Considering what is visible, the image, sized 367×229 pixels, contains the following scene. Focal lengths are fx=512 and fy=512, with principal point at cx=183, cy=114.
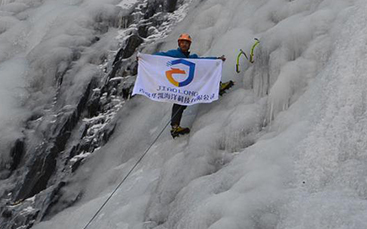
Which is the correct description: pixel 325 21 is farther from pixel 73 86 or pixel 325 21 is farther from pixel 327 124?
pixel 73 86

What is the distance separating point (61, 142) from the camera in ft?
27.0

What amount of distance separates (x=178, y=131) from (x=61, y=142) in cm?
273

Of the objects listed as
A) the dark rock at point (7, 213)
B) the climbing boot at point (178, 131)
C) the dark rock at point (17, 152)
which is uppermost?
the climbing boot at point (178, 131)

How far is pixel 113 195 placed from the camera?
6547 millimetres

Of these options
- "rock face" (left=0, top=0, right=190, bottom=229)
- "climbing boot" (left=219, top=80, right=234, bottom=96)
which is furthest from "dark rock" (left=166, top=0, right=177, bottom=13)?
"climbing boot" (left=219, top=80, right=234, bottom=96)

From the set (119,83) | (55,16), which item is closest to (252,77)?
(119,83)

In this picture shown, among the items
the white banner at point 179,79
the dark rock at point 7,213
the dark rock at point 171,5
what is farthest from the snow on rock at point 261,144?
the dark rock at point 171,5

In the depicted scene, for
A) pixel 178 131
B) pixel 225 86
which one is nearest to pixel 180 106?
pixel 178 131

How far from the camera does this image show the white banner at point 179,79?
620 cm

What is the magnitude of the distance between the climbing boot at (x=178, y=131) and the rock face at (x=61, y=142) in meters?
2.00

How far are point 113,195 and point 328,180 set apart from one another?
10.9 ft

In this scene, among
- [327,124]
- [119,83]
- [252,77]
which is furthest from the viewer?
[119,83]

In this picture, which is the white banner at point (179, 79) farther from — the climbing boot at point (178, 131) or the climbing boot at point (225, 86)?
the climbing boot at point (178, 131)

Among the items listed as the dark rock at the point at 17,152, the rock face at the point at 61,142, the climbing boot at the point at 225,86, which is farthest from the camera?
the dark rock at the point at 17,152
